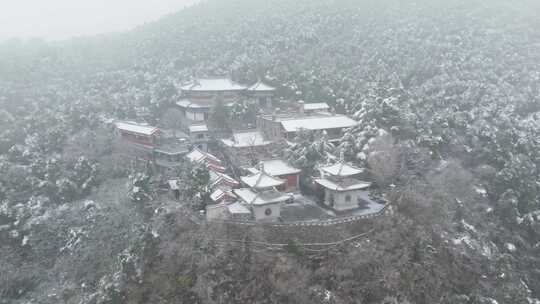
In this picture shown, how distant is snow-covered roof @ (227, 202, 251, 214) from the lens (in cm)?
2310

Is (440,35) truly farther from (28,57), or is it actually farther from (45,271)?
(28,57)

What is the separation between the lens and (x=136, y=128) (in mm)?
33938

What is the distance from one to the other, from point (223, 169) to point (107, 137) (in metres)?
10.8

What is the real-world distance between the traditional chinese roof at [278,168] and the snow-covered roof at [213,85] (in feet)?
50.4

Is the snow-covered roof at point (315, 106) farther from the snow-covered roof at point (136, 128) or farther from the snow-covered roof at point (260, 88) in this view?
the snow-covered roof at point (136, 128)

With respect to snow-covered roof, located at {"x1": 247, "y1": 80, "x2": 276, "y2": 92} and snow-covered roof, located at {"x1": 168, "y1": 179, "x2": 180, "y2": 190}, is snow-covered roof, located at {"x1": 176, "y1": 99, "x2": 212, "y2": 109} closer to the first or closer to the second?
snow-covered roof, located at {"x1": 247, "y1": 80, "x2": 276, "y2": 92}

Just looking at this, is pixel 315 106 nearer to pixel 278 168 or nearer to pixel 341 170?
pixel 278 168

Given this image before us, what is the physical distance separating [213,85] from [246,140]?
11.3 m

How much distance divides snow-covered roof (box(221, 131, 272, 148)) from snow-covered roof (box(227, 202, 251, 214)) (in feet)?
29.0

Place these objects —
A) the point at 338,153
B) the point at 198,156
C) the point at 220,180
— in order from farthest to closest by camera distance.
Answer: the point at 198,156 < the point at 338,153 < the point at 220,180

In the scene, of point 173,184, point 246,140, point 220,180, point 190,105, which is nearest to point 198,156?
point 173,184

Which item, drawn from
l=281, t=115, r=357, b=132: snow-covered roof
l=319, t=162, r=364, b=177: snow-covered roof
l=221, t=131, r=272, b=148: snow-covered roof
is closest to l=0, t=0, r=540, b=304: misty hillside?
l=281, t=115, r=357, b=132: snow-covered roof

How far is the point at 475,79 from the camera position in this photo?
128ft

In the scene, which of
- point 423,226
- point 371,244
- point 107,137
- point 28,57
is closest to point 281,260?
point 371,244
